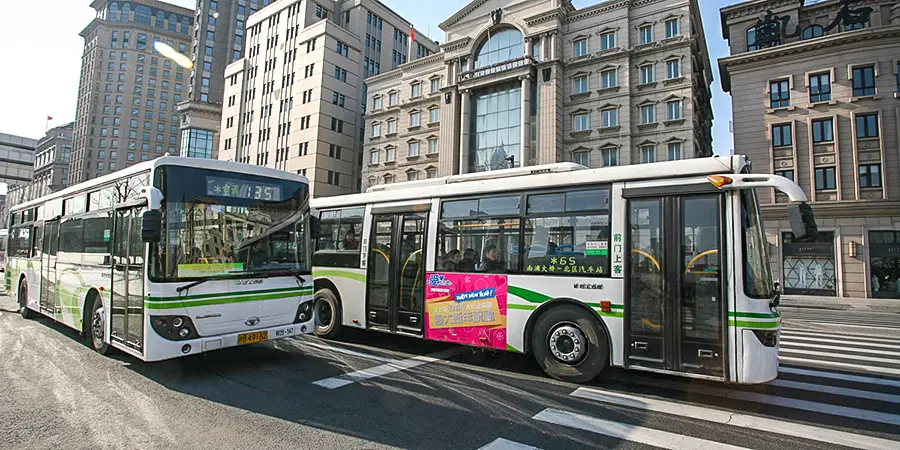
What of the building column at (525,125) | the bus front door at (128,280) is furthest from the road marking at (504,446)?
the building column at (525,125)

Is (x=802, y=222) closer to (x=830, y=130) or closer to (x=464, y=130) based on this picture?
(x=830, y=130)

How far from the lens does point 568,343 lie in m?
6.40

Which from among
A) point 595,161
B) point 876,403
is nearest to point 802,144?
point 595,161

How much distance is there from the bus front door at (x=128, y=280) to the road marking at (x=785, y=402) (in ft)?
22.7

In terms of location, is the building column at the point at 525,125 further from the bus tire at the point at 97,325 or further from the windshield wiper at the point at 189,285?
the windshield wiper at the point at 189,285

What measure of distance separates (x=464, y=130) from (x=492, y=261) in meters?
31.4

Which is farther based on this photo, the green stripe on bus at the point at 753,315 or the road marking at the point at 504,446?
the green stripe on bus at the point at 753,315

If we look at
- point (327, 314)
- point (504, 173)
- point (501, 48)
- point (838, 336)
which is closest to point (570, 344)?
point (504, 173)

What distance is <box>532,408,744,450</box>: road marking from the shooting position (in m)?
4.25

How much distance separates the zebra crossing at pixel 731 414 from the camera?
436 cm

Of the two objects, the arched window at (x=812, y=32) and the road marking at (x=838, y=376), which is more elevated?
the arched window at (x=812, y=32)

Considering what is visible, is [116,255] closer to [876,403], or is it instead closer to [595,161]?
[876,403]

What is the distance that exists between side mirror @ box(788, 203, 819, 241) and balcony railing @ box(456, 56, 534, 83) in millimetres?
31719

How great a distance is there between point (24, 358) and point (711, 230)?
34.2 ft
